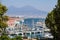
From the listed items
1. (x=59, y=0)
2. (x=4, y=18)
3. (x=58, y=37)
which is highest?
(x=59, y=0)

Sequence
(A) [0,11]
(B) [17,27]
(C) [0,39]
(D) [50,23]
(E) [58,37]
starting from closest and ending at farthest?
(A) [0,11], (C) [0,39], (E) [58,37], (D) [50,23], (B) [17,27]

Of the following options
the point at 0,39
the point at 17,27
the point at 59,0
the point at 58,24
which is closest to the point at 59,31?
the point at 58,24

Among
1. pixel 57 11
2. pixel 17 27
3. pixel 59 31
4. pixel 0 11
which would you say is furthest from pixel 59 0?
pixel 17 27

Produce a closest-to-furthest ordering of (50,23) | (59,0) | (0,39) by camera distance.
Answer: (0,39)
(59,0)
(50,23)

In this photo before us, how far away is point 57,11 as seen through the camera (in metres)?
23.6

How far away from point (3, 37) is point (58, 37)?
9421 millimetres

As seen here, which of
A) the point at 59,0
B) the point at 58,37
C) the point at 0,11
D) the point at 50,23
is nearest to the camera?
the point at 0,11

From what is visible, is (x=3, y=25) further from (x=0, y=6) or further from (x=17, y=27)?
(x=17, y=27)

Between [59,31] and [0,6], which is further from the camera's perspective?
[59,31]

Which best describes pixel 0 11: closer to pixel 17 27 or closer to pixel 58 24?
pixel 58 24

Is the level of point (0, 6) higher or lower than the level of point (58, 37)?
higher

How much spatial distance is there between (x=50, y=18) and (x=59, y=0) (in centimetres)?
668

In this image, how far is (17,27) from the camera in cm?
6575

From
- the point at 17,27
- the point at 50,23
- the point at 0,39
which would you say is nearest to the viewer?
the point at 0,39
